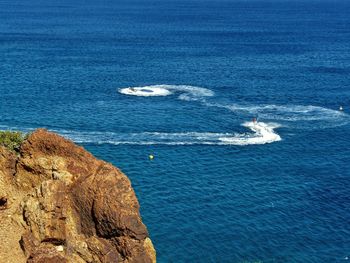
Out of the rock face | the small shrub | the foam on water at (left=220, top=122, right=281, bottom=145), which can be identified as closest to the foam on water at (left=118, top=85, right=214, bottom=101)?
the foam on water at (left=220, top=122, right=281, bottom=145)

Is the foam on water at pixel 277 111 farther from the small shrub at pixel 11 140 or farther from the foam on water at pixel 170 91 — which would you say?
the small shrub at pixel 11 140

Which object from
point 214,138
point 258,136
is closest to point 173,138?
point 214,138

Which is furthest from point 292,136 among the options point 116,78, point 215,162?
point 116,78

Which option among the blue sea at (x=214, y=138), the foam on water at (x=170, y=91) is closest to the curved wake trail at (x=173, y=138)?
the blue sea at (x=214, y=138)

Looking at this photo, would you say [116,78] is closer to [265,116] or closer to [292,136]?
[265,116]

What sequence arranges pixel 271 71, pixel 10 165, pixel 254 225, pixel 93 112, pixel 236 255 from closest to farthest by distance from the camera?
pixel 10 165 → pixel 236 255 → pixel 254 225 → pixel 93 112 → pixel 271 71

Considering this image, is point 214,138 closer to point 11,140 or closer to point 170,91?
point 170,91
